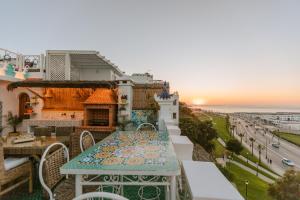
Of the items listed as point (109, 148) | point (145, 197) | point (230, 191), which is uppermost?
point (230, 191)

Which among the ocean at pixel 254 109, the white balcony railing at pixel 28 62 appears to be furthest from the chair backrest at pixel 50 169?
the ocean at pixel 254 109

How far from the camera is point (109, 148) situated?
2.32m

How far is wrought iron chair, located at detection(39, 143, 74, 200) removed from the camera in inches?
68.2

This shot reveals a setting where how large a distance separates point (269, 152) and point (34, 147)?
3325cm

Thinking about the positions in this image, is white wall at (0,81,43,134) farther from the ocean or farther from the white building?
the ocean

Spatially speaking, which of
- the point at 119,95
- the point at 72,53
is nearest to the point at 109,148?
the point at 119,95

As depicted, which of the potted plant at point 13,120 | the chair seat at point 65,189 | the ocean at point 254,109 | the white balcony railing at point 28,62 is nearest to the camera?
the chair seat at point 65,189

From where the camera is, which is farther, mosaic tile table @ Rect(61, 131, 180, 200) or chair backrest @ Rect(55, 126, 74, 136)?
chair backrest @ Rect(55, 126, 74, 136)

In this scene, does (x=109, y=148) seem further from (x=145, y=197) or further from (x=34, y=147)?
(x=34, y=147)

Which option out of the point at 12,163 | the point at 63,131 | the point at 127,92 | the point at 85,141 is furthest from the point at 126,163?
the point at 127,92


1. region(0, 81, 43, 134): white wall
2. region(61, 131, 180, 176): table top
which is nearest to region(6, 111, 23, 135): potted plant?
region(0, 81, 43, 134): white wall

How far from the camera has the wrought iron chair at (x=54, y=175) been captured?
1.73 meters

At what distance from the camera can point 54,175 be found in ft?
6.27

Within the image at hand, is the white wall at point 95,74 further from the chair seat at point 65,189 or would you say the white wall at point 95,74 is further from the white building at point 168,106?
the chair seat at point 65,189
